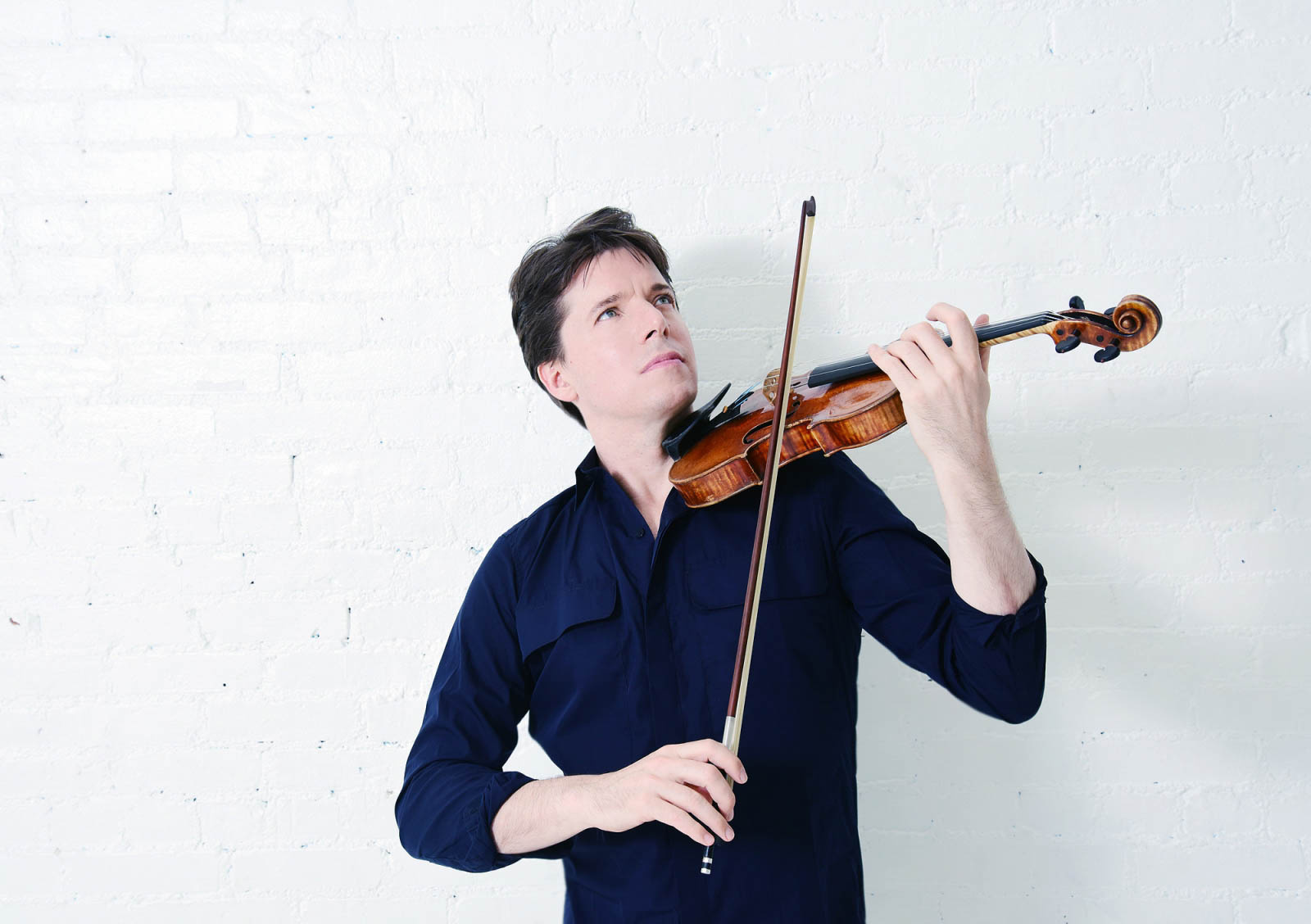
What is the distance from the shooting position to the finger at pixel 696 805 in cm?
108

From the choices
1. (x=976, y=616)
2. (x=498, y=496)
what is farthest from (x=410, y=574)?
(x=976, y=616)

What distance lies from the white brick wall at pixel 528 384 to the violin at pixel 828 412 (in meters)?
0.41

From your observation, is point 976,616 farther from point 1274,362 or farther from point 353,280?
point 353,280

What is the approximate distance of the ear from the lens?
164cm

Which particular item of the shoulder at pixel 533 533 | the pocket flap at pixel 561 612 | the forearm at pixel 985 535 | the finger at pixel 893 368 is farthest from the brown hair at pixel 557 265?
the forearm at pixel 985 535

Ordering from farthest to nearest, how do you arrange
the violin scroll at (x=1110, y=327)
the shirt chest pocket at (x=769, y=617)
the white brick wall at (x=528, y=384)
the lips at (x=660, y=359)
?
the white brick wall at (x=528, y=384) → the lips at (x=660, y=359) → the shirt chest pocket at (x=769, y=617) → the violin scroll at (x=1110, y=327)

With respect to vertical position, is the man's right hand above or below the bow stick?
below

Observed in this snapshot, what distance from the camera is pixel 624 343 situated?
4.96 feet

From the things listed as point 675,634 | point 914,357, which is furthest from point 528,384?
point 914,357

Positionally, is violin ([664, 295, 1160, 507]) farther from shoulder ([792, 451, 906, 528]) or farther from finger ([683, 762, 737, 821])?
finger ([683, 762, 737, 821])

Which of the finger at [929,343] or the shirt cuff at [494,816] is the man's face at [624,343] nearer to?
the finger at [929,343]

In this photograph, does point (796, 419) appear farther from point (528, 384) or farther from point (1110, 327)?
point (528, 384)

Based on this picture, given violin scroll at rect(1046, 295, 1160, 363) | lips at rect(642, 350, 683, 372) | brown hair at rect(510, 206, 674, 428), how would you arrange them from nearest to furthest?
1. violin scroll at rect(1046, 295, 1160, 363)
2. lips at rect(642, 350, 683, 372)
3. brown hair at rect(510, 206, 674, 428)

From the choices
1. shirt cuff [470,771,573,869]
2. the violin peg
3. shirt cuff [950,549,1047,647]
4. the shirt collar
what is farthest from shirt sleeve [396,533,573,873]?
the violin peg
